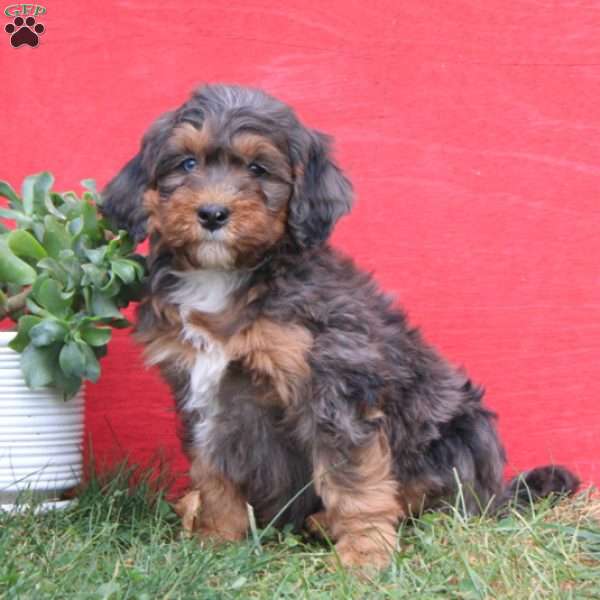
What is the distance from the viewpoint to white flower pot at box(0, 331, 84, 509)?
4504mm

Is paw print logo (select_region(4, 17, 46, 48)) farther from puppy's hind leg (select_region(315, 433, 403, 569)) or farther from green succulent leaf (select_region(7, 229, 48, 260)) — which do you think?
puppy's hind leg (select_region(315, 433, 403, 569))

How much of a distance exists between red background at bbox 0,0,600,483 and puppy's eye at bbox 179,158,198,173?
133 cm

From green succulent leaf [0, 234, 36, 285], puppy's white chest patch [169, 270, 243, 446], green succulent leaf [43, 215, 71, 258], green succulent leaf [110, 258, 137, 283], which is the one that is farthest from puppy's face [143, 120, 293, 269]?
green succulent leaf [0, 234, 36, 285]

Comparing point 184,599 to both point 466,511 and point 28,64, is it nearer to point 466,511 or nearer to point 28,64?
point 466,511

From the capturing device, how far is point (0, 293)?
4.56 m

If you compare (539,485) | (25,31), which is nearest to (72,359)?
(25,31)

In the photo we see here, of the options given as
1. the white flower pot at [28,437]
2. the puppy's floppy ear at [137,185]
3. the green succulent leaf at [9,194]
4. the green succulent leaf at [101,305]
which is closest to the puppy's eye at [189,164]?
the puppy's floppy ear at [137,185]

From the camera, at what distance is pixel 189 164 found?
160 inches

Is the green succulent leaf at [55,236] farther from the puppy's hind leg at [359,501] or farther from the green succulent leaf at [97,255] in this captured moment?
the puppy's hind leg at [359,501]

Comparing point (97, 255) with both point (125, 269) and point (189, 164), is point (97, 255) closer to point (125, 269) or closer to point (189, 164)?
point (125, 269)

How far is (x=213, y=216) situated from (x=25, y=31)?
2.08 metres

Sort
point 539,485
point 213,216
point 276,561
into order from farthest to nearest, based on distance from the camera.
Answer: point 539,485
point 276,561
point 213,216

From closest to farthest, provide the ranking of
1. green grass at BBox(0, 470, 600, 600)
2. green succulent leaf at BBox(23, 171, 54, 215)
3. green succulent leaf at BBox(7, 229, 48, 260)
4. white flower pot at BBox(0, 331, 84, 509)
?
green grass at BBox(0, 470, 600, 600)
green succulent leaf at BBox(7, 229, 48, 260)
white flower pot at BBox(0, 331, 84, 509)
green succulent leaf at BBox(23, 171, 54, 215)

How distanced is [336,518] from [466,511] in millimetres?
683
